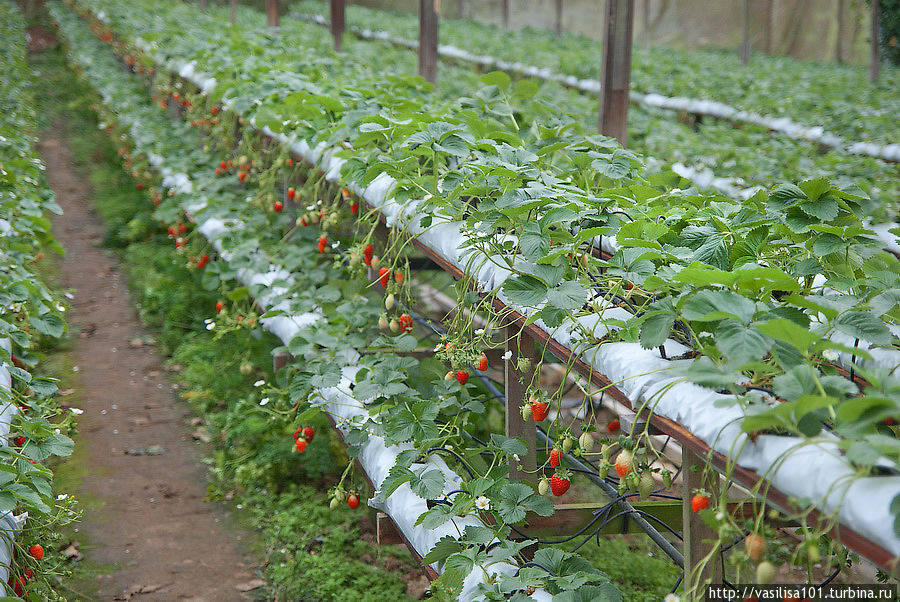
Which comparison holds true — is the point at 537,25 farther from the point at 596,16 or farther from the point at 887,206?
the point at 887,206

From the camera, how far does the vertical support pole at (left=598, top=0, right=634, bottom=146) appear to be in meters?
4.75

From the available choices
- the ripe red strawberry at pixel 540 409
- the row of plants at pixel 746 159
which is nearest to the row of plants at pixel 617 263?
the ripe red strawberry at pixel 540 409

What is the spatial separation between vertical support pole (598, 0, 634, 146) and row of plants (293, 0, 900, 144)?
355cm

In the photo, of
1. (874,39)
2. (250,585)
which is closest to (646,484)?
(250,585)

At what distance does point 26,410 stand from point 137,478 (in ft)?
3.80

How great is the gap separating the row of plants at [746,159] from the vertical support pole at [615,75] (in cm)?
19

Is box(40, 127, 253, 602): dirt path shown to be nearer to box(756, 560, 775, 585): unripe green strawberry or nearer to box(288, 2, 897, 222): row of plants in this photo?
box(756, 560, 775, 585): unripe green strawberry

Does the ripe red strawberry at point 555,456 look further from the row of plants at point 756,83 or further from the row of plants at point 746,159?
the row of plants at point 756,83

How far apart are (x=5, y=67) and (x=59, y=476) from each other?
27.5ft

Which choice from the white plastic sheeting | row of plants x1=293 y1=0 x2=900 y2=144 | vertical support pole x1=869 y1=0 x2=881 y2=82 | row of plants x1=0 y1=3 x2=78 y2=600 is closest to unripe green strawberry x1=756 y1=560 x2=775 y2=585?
row of plants x1=0 y1=3 x2=78 y2=600

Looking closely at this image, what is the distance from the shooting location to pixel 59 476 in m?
4.29

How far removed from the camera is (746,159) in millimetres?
6289

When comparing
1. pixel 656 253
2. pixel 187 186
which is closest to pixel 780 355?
pixel 656 253

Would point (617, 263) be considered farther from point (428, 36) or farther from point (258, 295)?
point (428, 36)
